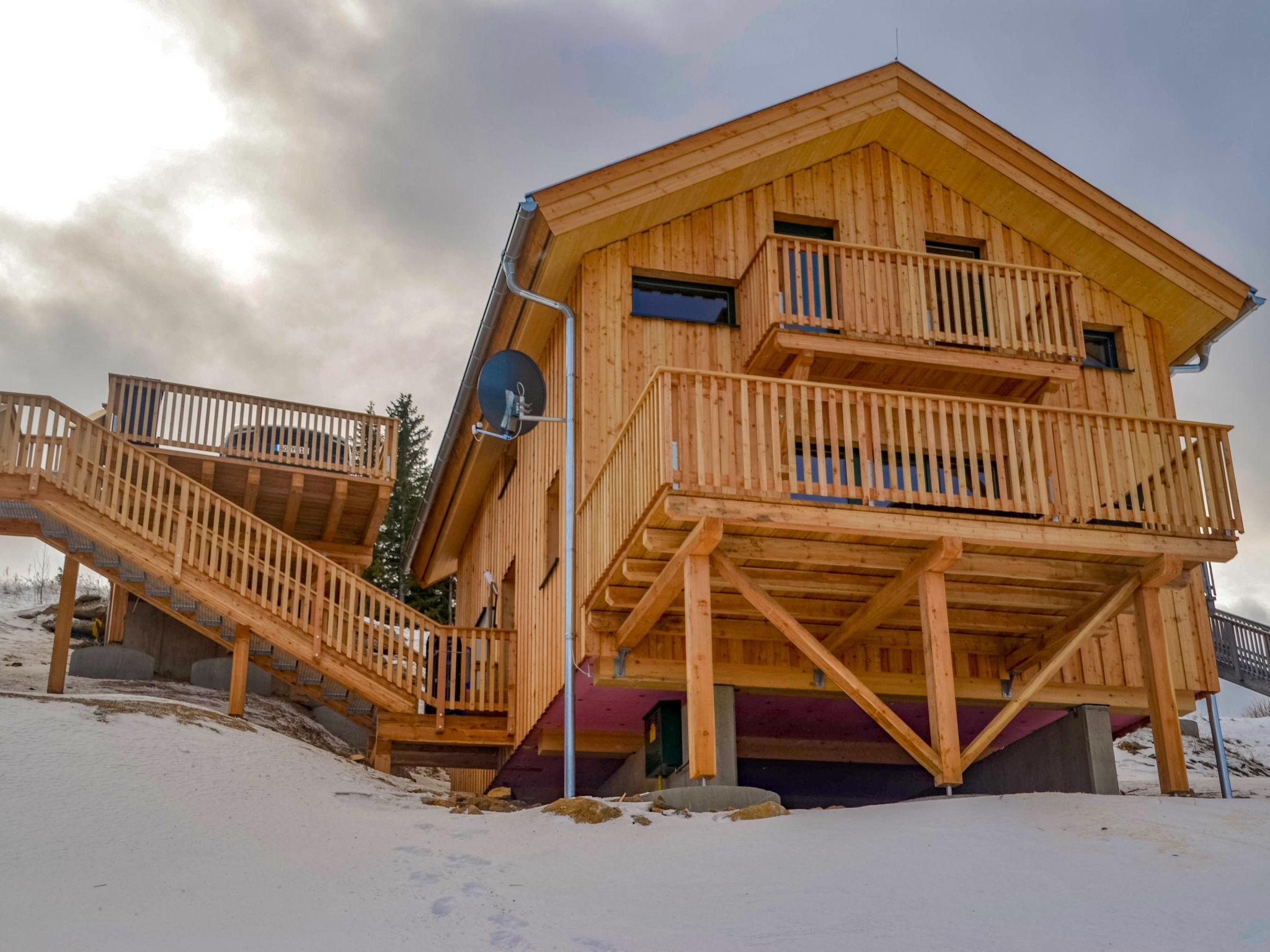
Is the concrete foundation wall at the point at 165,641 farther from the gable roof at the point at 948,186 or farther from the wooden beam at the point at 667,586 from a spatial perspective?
the wooden beam at the point at 667,586

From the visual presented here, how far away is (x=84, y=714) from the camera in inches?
532

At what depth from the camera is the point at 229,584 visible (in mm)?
16734

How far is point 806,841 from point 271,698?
587 inches

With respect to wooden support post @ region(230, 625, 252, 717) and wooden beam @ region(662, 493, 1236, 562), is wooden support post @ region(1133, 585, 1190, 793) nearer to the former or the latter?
wooden beam @ region(662, 493, 1236, 562)

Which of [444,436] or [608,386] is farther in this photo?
[444,436]

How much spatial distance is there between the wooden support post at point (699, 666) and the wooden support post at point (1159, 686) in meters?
4.25

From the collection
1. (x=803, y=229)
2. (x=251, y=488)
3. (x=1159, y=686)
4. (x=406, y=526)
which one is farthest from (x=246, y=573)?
(x=406, y=526)

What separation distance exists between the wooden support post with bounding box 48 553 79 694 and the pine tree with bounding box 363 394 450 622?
15954 millimetres

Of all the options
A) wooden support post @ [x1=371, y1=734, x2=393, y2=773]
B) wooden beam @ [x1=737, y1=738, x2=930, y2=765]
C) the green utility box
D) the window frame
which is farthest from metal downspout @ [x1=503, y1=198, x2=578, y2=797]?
the window frame

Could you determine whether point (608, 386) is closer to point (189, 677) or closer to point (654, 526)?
point (654, 526)

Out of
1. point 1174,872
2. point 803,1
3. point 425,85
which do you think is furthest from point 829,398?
point 803,1

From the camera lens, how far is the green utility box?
14.0 meters

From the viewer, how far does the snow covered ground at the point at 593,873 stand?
7.07 meters

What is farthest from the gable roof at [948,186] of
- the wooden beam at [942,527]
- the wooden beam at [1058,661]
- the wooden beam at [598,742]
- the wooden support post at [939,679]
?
the wooden support post at [939,679]
